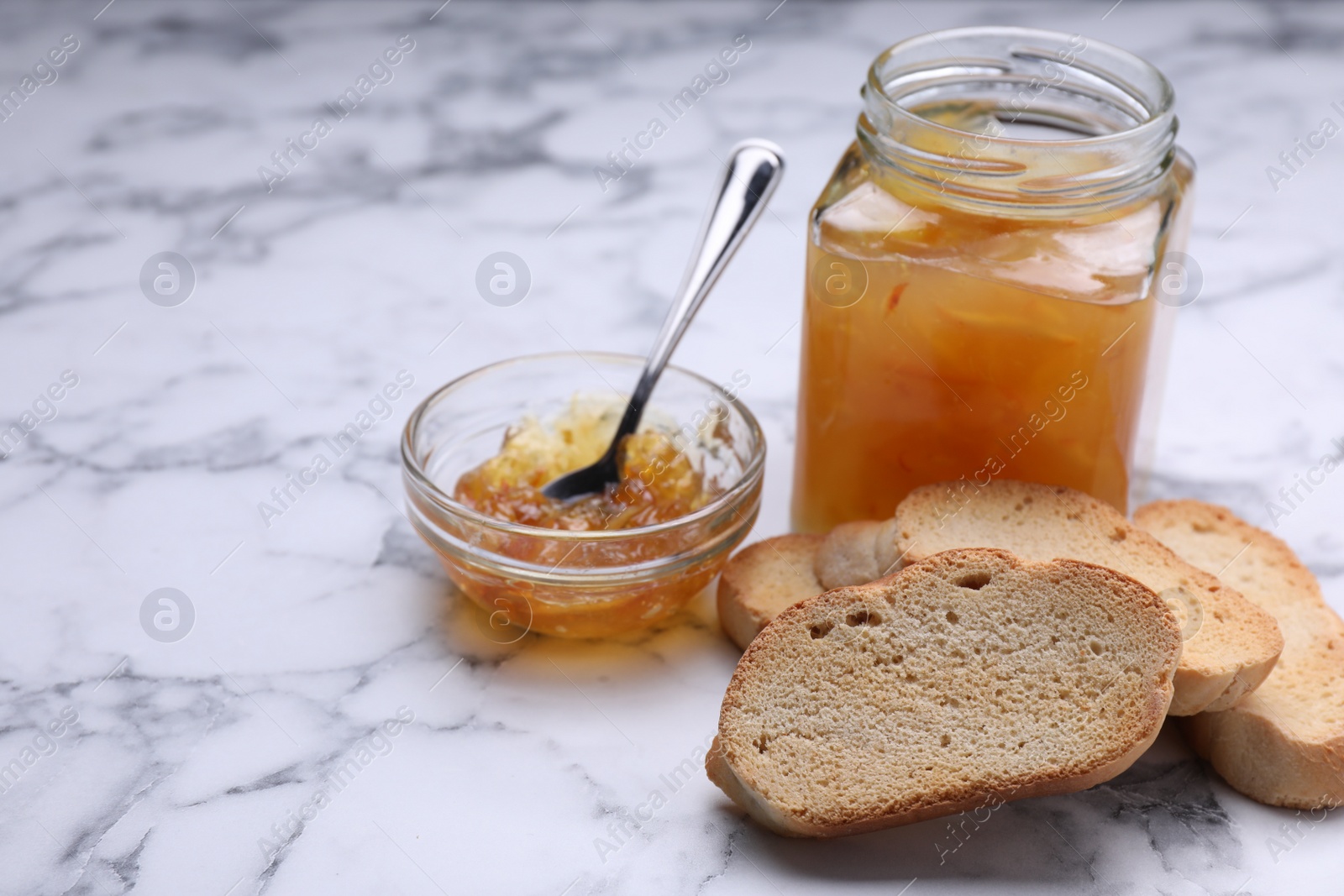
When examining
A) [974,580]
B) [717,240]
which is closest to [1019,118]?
[717,240]

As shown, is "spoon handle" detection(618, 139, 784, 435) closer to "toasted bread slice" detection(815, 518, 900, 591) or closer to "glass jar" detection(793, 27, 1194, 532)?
"glass jar" detection(793, 27, 1194, 532)

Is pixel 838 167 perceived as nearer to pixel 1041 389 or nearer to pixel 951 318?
pixel 951 318

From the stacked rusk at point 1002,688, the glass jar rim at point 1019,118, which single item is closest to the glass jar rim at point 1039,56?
the glass jar rim at point 1019,118

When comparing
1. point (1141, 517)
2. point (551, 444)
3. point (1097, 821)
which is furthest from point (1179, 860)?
point (551, 444)

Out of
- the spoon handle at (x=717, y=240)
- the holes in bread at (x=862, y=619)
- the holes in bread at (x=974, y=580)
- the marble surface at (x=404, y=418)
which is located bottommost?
the marble surface at (x=404, y=418)

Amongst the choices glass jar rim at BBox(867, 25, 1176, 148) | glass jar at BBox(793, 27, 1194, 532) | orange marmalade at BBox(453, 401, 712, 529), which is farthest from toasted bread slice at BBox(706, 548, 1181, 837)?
glass jar rim at BBox(867, 25, 1176, 148)

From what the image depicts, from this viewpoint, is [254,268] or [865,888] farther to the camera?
[254,268]

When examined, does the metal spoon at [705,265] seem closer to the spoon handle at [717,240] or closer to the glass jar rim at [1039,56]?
the spoon handle at [717,240]
